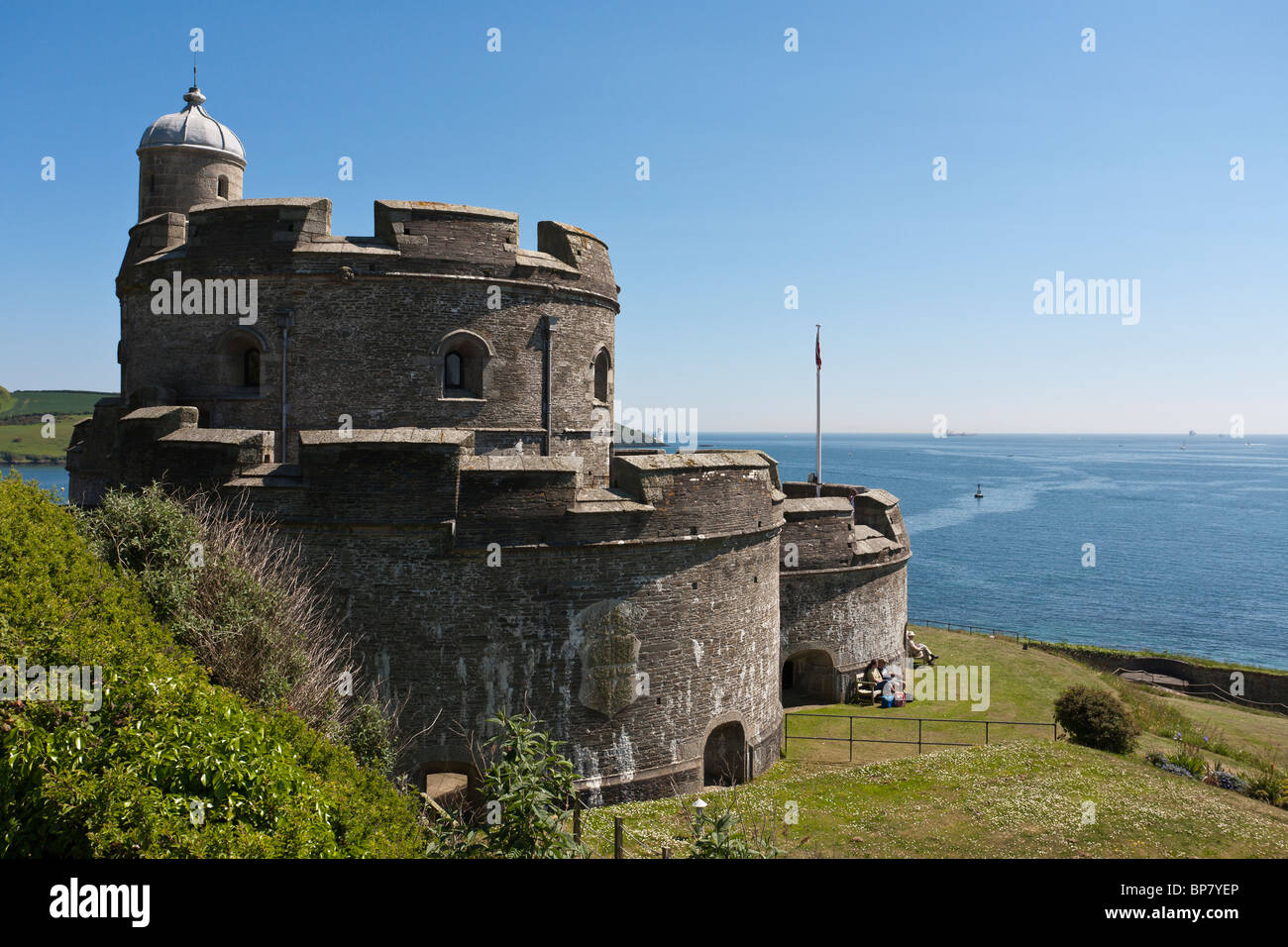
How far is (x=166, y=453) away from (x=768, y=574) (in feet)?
39.2

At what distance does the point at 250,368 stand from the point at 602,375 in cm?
767

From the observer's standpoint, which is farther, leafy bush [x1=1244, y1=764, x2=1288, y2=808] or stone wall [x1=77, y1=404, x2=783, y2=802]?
leafy bush [x1=1244, y1=764, x2=1288, y2=808]

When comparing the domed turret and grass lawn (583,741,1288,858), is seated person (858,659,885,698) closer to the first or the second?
grass lawn (583,741,1288,858)

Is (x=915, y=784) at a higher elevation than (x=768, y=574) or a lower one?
lower

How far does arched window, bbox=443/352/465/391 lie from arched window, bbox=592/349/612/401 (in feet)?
11.9

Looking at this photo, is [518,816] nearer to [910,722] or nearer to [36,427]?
[910,722]

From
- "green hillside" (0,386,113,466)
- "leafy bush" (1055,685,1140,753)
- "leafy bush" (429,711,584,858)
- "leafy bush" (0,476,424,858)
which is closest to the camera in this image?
"leafy bush" (0,476,424,858)

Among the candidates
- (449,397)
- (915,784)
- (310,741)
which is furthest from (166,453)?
(915,784)

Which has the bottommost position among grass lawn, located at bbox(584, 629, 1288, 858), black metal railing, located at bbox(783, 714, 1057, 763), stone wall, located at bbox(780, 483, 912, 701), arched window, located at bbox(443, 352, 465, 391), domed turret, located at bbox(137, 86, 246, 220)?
black metal railing, located at bbox(783, 714, 1057, 763)

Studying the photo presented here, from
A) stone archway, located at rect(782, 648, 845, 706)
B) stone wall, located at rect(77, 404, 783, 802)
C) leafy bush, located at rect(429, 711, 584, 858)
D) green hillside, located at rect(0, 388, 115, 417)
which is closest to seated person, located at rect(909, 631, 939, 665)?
stone archway, located at rect(782, 648, 845, 706)

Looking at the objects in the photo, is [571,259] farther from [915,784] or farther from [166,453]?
[915,784]

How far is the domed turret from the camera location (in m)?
18.4

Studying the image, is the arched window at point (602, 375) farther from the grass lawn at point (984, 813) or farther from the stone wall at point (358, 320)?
the grass lawn at point (984, 813)
